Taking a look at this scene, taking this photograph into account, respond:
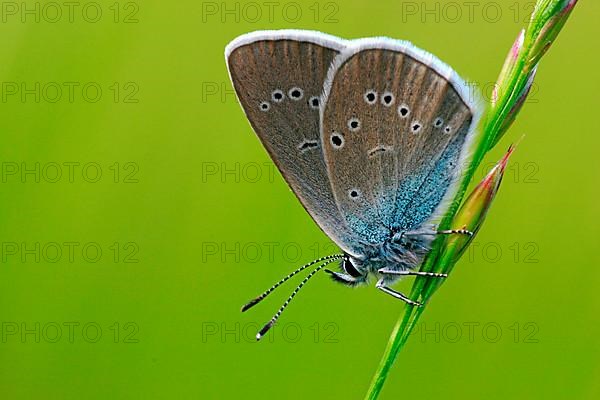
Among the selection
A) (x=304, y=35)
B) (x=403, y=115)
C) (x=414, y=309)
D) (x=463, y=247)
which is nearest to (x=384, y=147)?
(x=403, y=115)

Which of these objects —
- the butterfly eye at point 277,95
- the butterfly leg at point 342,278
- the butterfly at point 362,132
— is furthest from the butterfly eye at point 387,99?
the butterfly leg at point 342,278

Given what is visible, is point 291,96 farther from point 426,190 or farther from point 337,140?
point 426,190

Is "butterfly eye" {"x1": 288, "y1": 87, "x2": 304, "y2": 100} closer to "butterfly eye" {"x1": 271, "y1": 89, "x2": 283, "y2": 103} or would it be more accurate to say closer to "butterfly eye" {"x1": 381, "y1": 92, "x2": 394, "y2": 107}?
"butterfly eye" {"x1": 271, "y1": 89, "x2": 283, "y2": 103}

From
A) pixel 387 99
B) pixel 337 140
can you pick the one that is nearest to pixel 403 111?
pixel 387 99

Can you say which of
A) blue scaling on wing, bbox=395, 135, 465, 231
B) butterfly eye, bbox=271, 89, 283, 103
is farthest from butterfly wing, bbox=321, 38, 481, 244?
butterfly eye, bbox=271, 89, 283, 103

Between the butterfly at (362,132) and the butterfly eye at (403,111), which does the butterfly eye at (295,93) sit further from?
the butterfly eye at (403,111)

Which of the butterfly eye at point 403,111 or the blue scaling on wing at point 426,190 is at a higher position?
the butterfly eye at point 403,111

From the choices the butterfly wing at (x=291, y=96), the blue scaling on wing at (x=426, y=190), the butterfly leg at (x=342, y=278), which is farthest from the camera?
the butterfly leg at (x=342, y=278)

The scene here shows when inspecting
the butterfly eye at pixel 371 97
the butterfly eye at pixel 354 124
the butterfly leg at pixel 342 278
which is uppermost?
the butterfly eye at pixel 371 97

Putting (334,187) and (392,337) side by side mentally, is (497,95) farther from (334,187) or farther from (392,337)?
(334,187)
